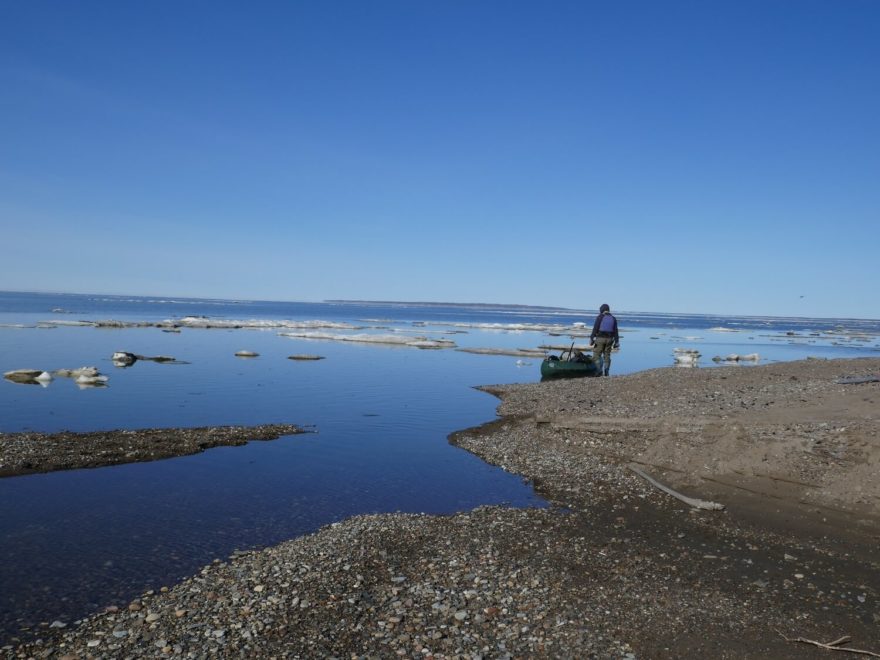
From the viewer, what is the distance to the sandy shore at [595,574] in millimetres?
7867

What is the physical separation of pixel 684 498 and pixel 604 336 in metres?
20.7

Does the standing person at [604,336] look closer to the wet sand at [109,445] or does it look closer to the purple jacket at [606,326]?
the purple jacket at [606,326]

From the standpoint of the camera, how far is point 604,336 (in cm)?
3378

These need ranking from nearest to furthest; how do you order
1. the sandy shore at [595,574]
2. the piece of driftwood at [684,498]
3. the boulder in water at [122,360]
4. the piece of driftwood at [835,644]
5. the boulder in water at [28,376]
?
the piece of driftwood at [835,644] < the sandy shore at [595,574] < the piece of driftwood at [684,498] < the boulder in water at [28,376] < the boulder in water at [122,360]

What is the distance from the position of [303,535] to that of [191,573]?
2385 mm

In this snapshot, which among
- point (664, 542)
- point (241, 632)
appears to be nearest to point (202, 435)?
point (241, 632)

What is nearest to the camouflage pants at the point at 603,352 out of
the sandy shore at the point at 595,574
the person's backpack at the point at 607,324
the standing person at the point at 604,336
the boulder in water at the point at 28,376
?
the standing person at the point at 604,336

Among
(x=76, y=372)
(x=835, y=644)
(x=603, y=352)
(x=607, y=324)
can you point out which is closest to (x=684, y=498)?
(x=835, y=644)

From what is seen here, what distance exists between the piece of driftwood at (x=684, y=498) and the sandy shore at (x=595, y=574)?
147 mm

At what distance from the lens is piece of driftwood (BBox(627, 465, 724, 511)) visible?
43.0 feet

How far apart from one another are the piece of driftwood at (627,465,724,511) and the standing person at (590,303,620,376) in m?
17.8

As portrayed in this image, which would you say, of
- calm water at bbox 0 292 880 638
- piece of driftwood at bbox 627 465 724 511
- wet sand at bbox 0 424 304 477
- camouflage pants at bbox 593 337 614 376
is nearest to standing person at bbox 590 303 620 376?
camouflage pants at bbox 593 337 614 376

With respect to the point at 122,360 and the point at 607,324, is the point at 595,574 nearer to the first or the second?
the point at 607,324

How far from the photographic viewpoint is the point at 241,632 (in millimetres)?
7980
